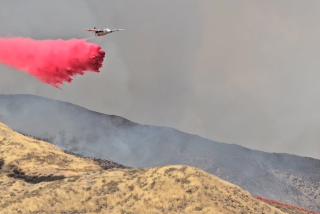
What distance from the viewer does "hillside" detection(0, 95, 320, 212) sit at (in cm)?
10550

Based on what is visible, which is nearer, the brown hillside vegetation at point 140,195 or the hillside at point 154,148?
the brown hillside vegetation at point 140,195

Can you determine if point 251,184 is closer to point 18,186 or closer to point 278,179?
point 278,179

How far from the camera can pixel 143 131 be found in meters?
144

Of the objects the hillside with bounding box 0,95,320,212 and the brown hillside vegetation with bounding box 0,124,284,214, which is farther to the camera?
the hillside with bounding box 0,95,320,212

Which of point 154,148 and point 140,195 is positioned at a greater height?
point 154,148

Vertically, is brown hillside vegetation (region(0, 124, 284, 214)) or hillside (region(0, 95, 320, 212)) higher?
hillside (region(0, 95, 320, 212))

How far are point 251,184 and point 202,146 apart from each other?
116 ft

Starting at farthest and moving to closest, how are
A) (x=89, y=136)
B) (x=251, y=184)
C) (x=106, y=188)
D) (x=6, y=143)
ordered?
(x=89, y=136)
(x=251, y=184)
(x=6, y=143)
(x=106, y=188)

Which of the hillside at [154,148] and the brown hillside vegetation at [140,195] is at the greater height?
the hillside at [154,148]

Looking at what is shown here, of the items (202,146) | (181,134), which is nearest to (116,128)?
(181,134)

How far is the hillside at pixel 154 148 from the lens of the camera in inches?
4154

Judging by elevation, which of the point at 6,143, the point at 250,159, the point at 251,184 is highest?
the point at 250,159

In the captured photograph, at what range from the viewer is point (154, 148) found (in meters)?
131

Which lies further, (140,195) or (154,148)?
(154,148)
